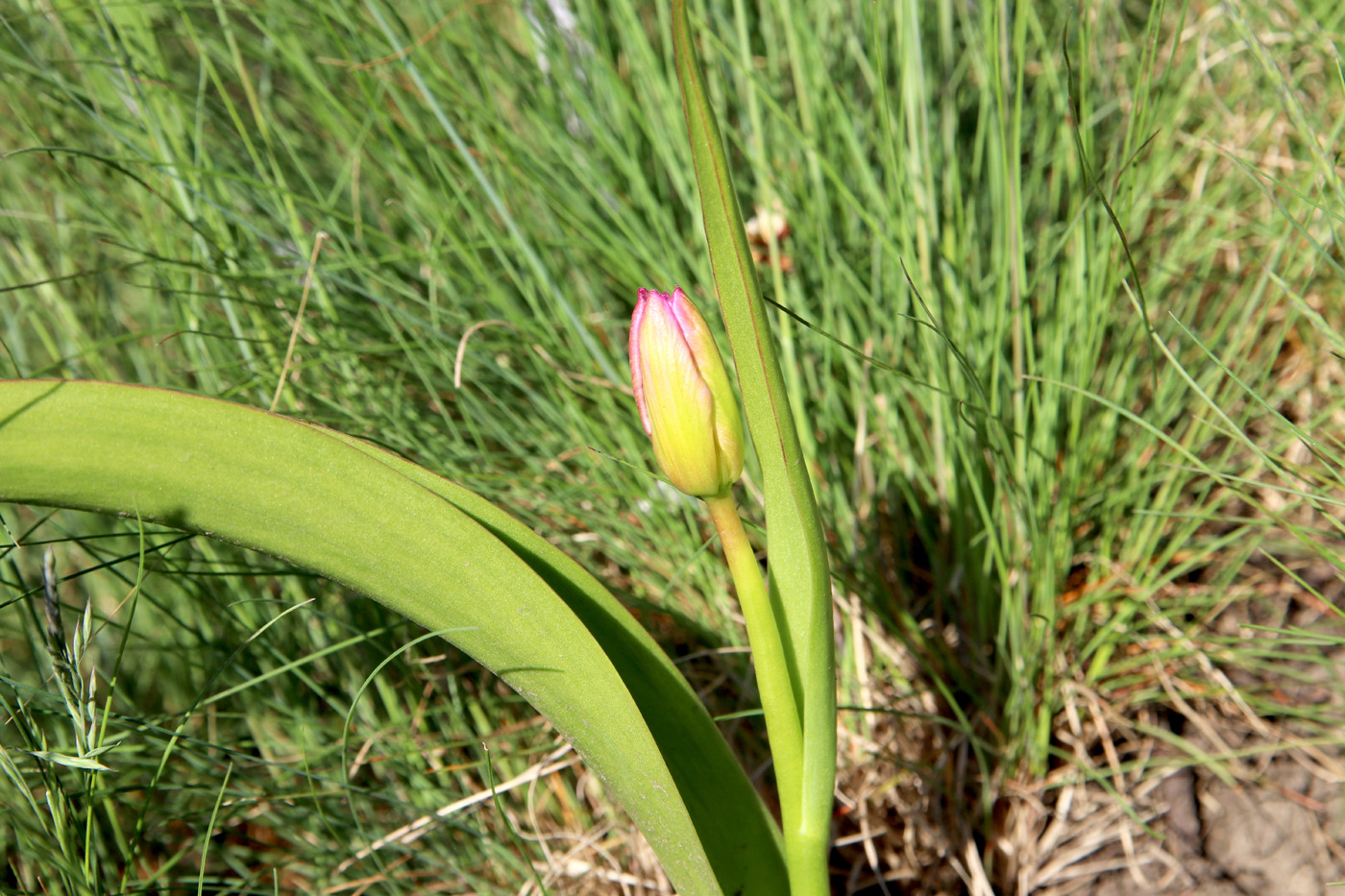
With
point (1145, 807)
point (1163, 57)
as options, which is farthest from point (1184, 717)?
point (1163, 57)

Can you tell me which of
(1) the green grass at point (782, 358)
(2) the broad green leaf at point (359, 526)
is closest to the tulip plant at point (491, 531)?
(2) the broad green leaf at point (359, 526)

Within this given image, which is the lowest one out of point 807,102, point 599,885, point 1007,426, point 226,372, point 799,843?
point 599,885

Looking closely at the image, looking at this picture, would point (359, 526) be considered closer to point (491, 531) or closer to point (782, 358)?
point (491, 531)

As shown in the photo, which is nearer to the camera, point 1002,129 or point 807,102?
point 1002,129

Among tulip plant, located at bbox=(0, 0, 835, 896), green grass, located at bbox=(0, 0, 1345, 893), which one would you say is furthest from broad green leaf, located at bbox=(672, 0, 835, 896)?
green grass, located at bbox=(0, 0, 1345, 893)

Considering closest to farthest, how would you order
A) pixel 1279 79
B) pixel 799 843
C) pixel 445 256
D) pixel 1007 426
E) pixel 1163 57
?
pixel 799 843 → pixel 1279 79 → pixel 1007 426 → pixel 445 256 → pixel 1163 57

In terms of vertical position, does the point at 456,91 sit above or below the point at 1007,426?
above

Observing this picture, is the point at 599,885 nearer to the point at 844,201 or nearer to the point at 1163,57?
the point at 844,201
